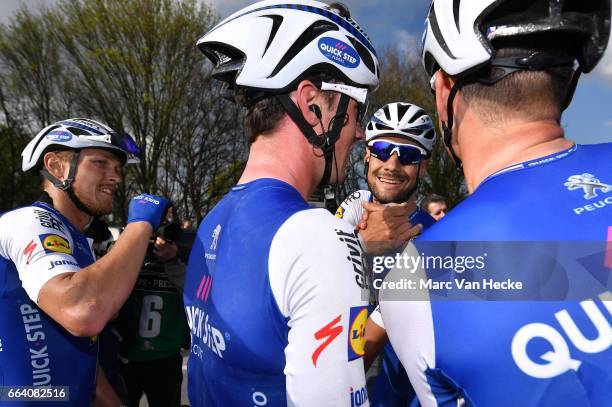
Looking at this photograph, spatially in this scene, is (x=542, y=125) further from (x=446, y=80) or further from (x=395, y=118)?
(x=395, y=118)

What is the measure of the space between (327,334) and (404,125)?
3.27 metres

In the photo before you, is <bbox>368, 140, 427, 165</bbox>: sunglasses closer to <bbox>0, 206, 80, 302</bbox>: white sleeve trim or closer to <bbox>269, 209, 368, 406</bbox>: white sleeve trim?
<bbox>0, 206, 80, 302</bbox>: white sleeve trim

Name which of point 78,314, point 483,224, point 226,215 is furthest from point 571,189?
point 78,314

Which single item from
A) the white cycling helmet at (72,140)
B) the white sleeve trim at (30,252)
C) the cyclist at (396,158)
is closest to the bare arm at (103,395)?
the white sleeve trim at (30,252)

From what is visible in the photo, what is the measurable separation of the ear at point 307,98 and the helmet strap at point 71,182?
7.40 ft

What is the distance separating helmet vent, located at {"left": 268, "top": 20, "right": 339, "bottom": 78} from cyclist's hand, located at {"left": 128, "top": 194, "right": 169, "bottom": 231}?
5.35 ft

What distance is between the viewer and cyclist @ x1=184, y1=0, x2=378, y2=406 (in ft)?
4.76

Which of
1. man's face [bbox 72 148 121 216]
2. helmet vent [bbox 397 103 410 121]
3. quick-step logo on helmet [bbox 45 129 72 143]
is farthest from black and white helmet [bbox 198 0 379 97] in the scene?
Result: helmet vent [bbox 397 103 410 121]

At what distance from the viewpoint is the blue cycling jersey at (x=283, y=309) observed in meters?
1.43

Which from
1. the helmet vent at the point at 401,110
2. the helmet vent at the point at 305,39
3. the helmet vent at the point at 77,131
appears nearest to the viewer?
the helmet vent at the point at 305,39

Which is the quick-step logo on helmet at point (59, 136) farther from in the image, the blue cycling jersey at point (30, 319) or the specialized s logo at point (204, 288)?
the specialized s logo at point (204, 288)

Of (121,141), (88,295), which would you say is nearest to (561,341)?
(88,295)

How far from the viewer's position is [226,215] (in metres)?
1.88

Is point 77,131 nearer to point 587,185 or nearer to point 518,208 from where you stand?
point 518,208
